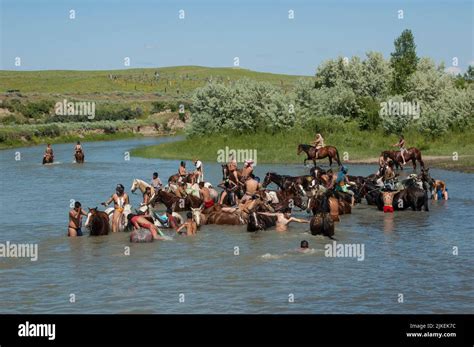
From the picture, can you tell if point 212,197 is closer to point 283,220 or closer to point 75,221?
point 283,220

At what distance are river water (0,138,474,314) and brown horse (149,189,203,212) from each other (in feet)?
10.7

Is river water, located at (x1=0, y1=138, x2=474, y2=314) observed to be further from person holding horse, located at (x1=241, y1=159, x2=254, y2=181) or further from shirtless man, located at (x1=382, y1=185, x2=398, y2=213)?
person holding horse, located at (x1=241, y1=159, x2=254, y2=181)

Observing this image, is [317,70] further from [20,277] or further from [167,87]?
[167,87]

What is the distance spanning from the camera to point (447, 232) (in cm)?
2548

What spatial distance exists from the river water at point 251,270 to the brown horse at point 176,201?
3.25m

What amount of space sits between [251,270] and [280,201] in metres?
9.43

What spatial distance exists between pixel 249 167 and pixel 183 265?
10.2 metres

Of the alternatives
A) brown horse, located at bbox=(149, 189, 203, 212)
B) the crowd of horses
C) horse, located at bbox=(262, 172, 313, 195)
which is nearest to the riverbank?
horse, located at bbox=(262, 172, 313, 195)

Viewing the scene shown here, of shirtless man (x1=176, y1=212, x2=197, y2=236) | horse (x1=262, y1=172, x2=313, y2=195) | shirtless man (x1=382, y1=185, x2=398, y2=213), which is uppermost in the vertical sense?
horse (x1=262, y1=172, x2=313, y2=195)

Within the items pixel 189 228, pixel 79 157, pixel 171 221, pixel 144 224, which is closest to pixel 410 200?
pixel 189 228

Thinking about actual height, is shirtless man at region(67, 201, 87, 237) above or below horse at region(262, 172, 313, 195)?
below

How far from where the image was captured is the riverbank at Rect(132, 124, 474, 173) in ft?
174

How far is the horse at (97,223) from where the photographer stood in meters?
24.9
